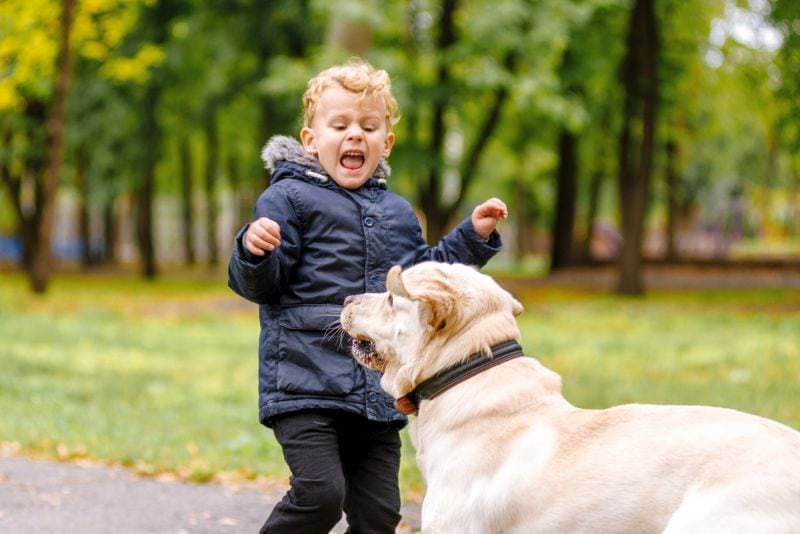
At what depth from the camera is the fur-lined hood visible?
15.3 feet

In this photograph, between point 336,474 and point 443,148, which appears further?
point 443,148

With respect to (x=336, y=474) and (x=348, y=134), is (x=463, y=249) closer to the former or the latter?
(x=348, y=134)

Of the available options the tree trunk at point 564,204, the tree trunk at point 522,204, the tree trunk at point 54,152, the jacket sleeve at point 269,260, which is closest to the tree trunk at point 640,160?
the tree trunk at point 564,204

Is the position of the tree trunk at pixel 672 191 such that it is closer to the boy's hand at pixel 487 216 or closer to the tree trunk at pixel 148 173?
the tree trunk at pixel 148 173

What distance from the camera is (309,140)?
4738mm

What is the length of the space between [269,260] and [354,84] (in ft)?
2.90

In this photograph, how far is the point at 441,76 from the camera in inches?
872

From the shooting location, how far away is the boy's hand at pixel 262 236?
163 inches

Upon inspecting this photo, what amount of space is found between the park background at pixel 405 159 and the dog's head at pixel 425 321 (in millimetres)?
3235

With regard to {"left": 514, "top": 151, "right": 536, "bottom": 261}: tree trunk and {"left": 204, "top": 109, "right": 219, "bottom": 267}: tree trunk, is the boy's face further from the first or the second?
{"left": 514, "top": 151, "right": 536, "bottom": 261}: tree trunk

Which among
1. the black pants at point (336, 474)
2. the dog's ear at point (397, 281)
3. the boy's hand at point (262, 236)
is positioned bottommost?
the black pants at point (336, 474)

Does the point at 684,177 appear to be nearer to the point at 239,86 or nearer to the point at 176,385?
the point at 239,86

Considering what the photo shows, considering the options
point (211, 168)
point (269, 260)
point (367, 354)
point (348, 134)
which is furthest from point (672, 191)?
point (367, 354)

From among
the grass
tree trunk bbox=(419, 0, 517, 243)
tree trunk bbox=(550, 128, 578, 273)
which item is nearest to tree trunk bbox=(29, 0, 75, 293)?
the grass
